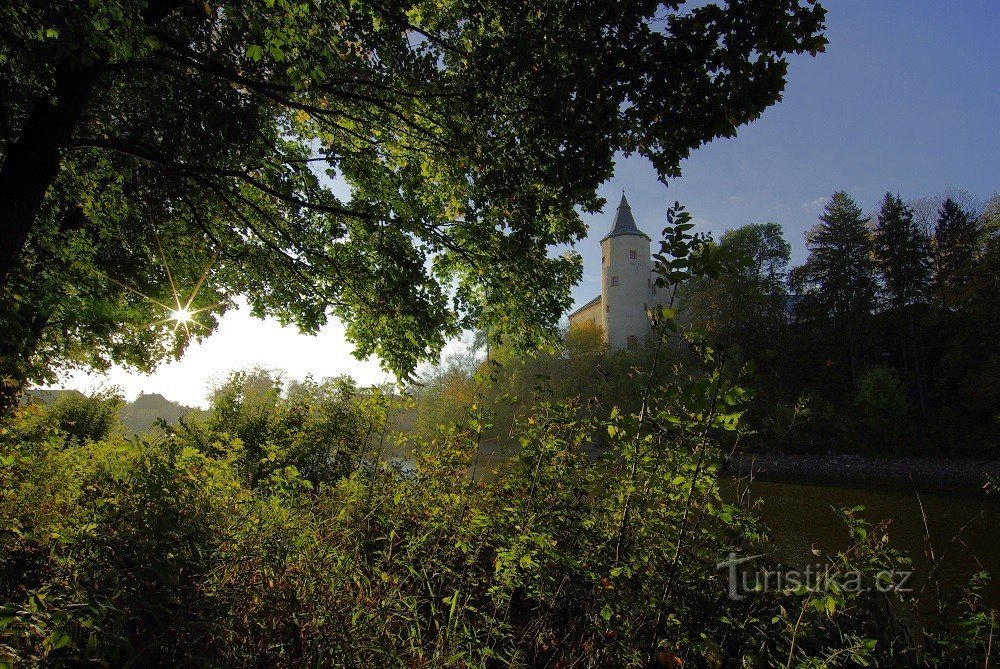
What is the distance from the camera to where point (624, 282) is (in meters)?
48.2

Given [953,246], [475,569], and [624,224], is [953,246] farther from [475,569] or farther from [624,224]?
[475,569]

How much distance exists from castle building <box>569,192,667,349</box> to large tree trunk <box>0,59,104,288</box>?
149 ft

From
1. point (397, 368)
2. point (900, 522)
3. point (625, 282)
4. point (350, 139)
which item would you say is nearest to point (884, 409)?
point (900, 522)

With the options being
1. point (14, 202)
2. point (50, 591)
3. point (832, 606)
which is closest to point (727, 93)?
point (832, 606)

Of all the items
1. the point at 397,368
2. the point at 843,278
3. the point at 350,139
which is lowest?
the point at 397,368

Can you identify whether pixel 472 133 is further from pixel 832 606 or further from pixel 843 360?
pixel 843 360

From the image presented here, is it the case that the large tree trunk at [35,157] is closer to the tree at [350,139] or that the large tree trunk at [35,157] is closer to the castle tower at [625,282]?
the tree at [350,139]

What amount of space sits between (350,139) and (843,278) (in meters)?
38.5

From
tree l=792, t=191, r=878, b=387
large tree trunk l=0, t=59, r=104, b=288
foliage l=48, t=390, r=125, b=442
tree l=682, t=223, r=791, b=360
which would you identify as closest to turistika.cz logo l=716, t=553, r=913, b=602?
large tree trunk l=0, t=59, r=104, b=288

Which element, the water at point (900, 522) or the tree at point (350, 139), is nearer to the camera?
the tree at point (350, 139)

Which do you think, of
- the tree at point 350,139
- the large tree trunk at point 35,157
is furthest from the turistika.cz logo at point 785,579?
the large tree trunk at point 35,157

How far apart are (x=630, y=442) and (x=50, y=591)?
9.58 ft

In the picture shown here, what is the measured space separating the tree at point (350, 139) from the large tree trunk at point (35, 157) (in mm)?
17

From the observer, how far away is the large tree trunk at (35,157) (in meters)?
3.56
